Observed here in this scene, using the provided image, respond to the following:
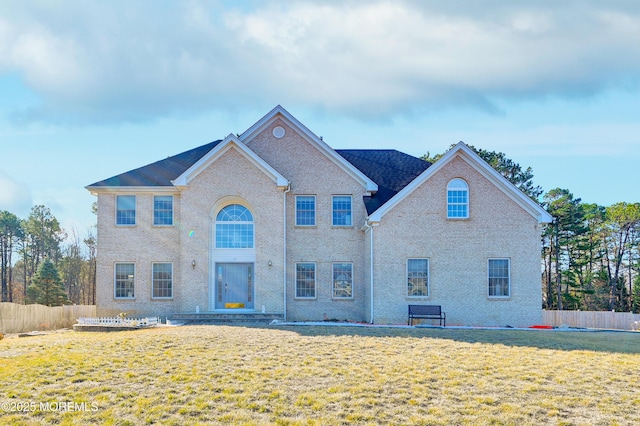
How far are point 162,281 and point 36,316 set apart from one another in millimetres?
6313

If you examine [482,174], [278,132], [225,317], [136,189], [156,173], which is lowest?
[225,317]

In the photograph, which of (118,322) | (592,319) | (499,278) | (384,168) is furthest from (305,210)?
(592,319)


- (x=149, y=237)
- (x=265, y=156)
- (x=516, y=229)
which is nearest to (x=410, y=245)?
(x=516, y=229)

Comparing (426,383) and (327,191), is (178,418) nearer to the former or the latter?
(426,383)

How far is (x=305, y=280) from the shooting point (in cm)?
2545

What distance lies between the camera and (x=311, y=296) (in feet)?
83.1

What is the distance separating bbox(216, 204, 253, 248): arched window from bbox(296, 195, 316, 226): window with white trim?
2258 millimetres

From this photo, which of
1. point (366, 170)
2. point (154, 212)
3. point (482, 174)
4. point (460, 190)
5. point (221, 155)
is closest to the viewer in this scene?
point (482, 174)

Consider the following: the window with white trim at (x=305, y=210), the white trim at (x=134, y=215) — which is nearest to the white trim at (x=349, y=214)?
the window with white trim at (x=305, y=210)

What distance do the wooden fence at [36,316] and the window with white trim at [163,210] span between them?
6196 mm

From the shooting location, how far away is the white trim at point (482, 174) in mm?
23641

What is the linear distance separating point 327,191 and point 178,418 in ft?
57.8

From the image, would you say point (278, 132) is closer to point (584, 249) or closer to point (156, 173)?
point (156, 173)

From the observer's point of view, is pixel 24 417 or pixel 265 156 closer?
pixel 24 417
